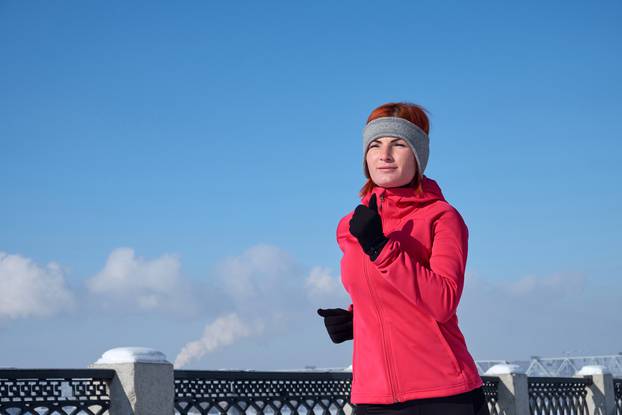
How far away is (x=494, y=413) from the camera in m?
10.8

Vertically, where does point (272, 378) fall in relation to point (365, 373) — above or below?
above

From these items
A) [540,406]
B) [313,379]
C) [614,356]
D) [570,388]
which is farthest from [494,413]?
[614,356]

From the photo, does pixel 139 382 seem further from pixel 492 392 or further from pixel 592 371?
pixel 592 371

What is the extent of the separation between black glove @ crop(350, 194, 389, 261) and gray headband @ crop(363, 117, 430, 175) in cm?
42

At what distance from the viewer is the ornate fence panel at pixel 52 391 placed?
18.5 ft

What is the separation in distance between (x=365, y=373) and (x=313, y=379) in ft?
18.3

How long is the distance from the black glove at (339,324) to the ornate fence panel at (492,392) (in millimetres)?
8330

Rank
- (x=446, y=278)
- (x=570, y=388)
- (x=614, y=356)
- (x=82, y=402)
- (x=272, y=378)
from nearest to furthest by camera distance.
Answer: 1. (x=446, y=278)
2. (x=82, y=402)
3. (x=272, y=378)
4. (x=570, y=388)
5. (x=614, y=356)

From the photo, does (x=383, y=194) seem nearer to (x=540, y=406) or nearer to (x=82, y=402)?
(x=82, y=402)

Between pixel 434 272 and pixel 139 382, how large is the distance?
13.7 feet

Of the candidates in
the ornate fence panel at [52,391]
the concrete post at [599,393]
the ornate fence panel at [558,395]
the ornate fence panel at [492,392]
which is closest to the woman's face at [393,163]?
the ornate fence panel at [52,391]

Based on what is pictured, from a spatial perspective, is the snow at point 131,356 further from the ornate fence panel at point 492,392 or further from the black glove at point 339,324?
the ornate fence panel at point 492,392

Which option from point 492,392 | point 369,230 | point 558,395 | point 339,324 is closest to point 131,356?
point 339,324

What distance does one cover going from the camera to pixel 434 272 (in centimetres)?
244
